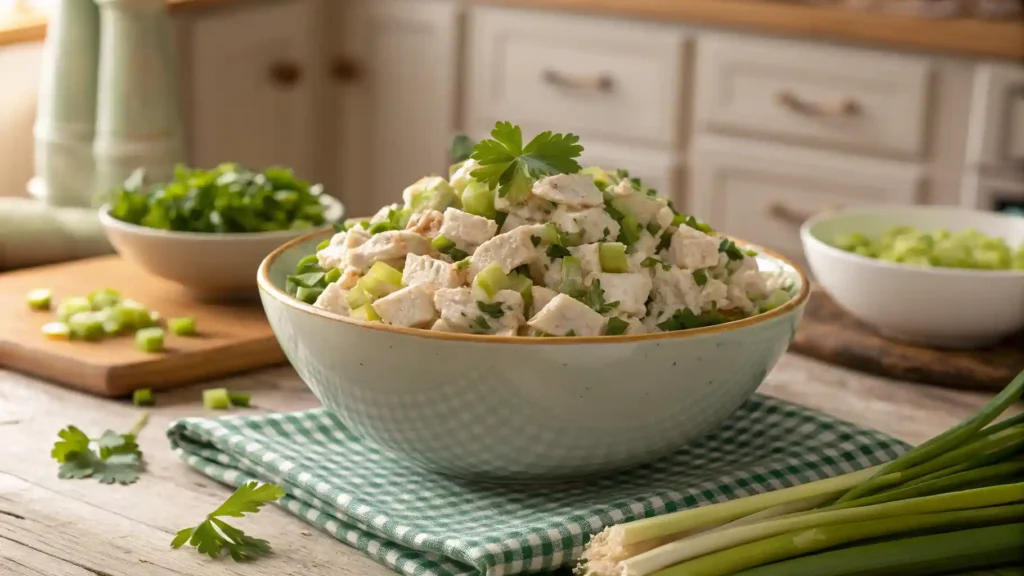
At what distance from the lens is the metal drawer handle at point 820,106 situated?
3.29 metres

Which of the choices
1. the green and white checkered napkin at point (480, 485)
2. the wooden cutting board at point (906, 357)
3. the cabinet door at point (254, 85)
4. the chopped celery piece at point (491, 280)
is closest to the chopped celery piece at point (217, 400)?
the green and white checkered napkin at point (480, 485)

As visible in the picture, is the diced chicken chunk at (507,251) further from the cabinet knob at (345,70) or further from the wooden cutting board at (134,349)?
the cabinet knob at (345,70)

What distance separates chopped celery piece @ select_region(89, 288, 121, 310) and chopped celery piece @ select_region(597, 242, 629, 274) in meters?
0.75

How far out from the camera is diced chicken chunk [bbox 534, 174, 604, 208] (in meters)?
1.15

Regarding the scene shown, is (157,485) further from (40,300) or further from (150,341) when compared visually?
(40,300)

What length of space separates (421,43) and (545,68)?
0.42m

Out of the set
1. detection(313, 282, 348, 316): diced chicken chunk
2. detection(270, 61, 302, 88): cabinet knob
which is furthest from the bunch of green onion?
detection(270, 61, 302, 88): cabinet knob

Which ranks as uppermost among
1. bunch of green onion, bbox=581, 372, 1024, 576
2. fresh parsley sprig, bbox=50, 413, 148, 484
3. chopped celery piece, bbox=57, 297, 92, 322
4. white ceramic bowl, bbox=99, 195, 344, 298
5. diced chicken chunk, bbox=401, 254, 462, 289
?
diced chicken chunk, bbox=401, 254, 462, 289

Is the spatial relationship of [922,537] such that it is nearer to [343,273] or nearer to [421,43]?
[343,273]

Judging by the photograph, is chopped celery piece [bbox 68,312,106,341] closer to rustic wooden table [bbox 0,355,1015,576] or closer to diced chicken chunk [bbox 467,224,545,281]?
rustic wooden table [bbox 0,355,1015,576]

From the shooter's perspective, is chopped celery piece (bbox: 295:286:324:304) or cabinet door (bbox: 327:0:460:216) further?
cabinet door (bbox: 327:0:460:216)

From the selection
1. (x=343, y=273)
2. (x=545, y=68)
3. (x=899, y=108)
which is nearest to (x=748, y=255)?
(x=343, y=273)

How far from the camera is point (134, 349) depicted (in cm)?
153

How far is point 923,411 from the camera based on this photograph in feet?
4.83
